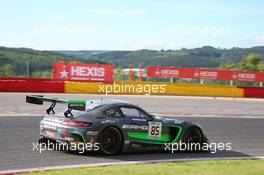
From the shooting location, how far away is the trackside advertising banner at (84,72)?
26.4 m

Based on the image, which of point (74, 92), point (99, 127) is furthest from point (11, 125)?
point (74, 92)

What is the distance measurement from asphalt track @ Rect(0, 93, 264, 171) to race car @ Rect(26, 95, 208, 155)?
0.29 metres

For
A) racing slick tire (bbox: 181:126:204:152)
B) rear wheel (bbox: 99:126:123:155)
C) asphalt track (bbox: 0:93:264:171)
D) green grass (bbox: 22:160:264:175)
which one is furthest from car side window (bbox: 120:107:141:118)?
green grass (bbox: 22:160:264:175)

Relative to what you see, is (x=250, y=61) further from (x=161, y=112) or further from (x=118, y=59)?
(x=161, y=112)

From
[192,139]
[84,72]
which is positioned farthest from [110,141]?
[84,72]

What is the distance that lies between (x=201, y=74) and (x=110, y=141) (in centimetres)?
2209

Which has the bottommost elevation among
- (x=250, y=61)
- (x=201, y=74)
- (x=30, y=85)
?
(x=30, y=85)

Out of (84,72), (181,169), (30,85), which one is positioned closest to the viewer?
(181,169)

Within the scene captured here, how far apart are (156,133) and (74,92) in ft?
46.7

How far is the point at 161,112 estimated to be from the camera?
19.6 metres

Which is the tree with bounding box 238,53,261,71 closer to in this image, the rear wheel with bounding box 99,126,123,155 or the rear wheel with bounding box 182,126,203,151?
the rear wheel with bounding box 182,126,203,151

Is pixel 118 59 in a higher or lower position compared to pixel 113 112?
higher

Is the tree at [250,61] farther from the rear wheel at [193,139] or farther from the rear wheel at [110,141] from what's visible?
the rear wheel at [110,141]

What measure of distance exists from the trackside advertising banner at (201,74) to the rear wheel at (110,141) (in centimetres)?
1984
